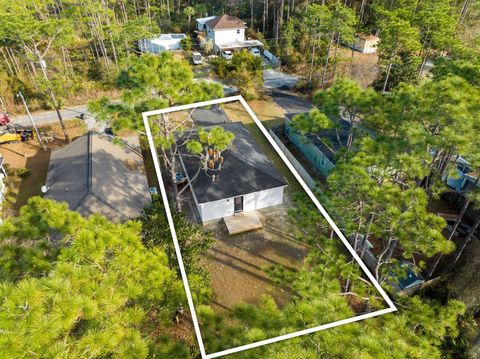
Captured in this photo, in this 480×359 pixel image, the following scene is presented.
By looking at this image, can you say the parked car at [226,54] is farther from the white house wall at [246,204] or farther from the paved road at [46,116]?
the white house wall at [246,204]

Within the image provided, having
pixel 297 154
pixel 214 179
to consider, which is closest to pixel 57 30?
pixel 214 179

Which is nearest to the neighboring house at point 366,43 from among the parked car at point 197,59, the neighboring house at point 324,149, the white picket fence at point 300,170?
the parked car at point 197,59

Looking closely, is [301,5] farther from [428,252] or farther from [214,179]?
[428,252]

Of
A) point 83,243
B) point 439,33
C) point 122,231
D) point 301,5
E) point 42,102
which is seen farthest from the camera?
point 301,5

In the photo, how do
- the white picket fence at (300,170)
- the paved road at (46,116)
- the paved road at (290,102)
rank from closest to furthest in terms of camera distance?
the white picket fence at (300,170) → the paved road at (46,116) → the paved road at (290,102)

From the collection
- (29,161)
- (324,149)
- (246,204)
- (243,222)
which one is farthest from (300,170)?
(29,161)

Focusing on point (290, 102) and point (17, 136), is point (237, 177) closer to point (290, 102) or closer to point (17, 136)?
point (290, 102)

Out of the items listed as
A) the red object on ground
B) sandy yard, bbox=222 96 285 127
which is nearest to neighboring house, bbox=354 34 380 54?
sandy yard, bbox=222 96 285 127
